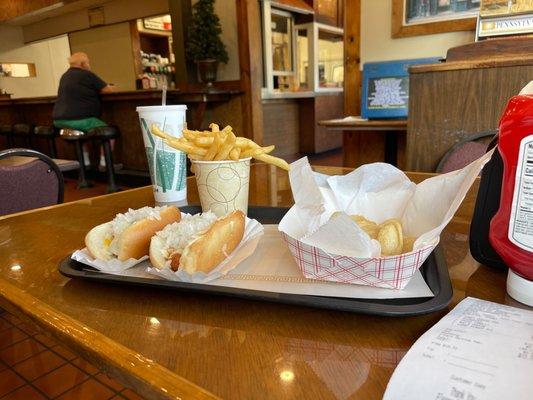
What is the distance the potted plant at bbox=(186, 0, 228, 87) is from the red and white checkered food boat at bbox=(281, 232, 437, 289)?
4.68 metres

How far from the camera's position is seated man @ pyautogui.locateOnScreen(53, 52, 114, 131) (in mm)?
4906

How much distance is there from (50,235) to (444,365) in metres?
0.86

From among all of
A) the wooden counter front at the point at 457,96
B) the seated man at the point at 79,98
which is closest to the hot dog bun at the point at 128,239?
the wooden counter front at the point at 457,96

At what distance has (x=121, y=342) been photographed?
49 cm

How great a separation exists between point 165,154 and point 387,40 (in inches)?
115

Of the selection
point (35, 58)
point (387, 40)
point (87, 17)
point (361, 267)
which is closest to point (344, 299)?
point (361, 267)

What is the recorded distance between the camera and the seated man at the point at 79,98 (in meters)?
4.91

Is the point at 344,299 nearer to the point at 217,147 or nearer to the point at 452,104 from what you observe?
the point at 217,147

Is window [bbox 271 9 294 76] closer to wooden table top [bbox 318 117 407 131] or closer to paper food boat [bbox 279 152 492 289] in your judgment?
wooden table top [bbox 318 117 407 131]

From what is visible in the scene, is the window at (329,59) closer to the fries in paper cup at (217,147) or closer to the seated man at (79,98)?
the seated man at (79,98)

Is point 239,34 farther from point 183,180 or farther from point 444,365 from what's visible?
point 444,365

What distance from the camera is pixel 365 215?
29.1 inches

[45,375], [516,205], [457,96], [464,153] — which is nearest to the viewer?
[516,205]

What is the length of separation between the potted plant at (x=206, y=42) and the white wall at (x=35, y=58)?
5.52 m
